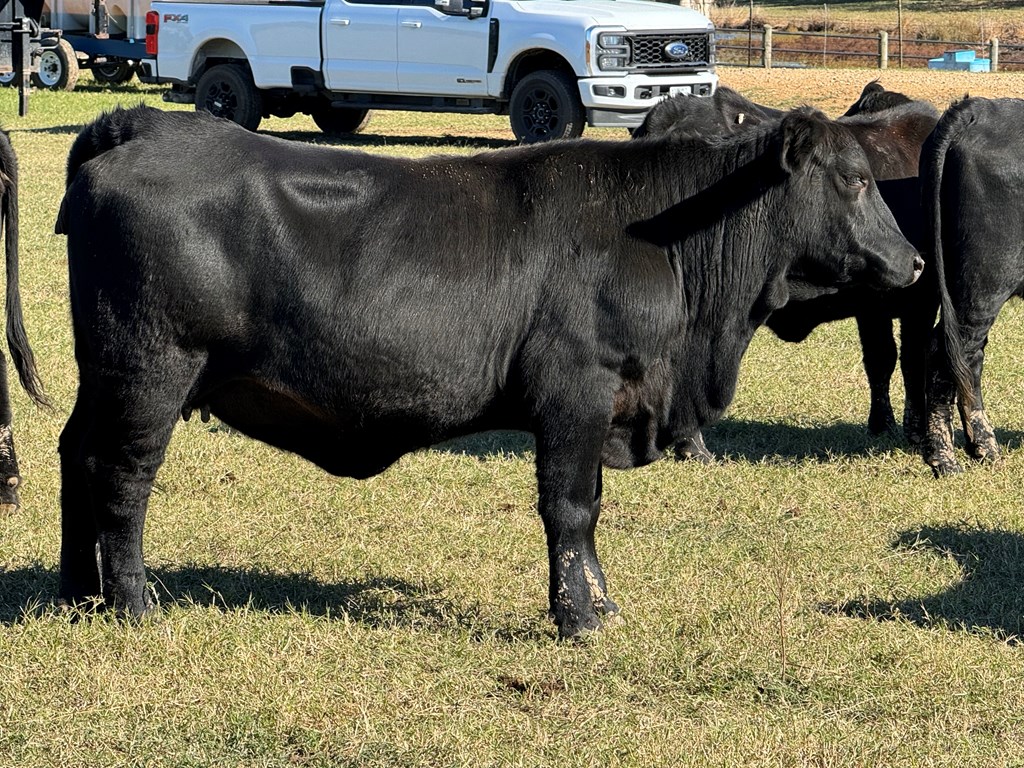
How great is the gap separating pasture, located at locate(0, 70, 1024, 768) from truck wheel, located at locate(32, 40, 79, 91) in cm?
2106

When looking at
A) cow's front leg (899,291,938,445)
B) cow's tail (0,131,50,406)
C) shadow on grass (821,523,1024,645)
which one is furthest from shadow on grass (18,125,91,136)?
shadow on grass (821,523,1024,645)

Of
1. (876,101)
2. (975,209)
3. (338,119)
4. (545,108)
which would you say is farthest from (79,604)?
(338,119)

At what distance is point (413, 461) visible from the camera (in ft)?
24.9

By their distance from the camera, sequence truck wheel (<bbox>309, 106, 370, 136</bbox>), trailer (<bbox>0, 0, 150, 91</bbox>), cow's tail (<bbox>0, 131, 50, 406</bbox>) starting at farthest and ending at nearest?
trailer (<bbox>0, 0, 150, 91</bbox>) < truck wheel (<bbox>309, 106, 370, 136</bbox>) < cow's tail (<bbox>0, 131, 50, 406</bbox>)

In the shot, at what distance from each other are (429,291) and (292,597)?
1.48 m

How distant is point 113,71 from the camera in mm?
30094

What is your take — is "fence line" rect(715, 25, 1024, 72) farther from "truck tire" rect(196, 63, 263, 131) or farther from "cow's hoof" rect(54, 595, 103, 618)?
"cow's hoof" rect(54, 595, 103, 618)

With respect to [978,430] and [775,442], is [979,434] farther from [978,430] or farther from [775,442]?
[775,442]

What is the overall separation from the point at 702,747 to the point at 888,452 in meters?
3.92

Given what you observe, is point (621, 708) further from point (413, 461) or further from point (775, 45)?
point (775, 45)

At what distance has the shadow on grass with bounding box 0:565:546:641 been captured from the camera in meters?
5.34

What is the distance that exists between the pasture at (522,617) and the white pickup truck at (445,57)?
35.0ft

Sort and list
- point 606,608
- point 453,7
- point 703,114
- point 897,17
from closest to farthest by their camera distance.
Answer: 1. point 606,608
2. point 703,114
3. point 453,7
4. point 897,17

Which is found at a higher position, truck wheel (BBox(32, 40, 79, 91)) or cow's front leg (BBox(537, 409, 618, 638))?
truck wheel (BBox(32, 40, 79, 91))
